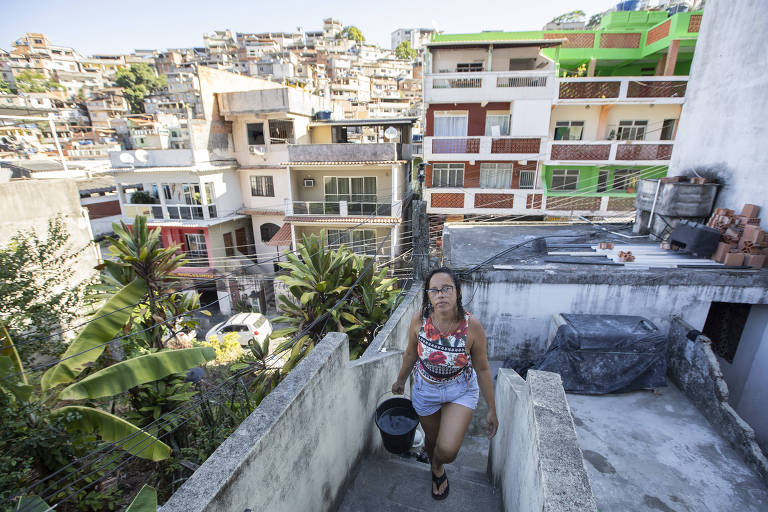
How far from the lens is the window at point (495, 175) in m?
18.0

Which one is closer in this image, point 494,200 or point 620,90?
point 620,90

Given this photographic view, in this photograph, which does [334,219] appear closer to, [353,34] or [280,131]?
[280,131]

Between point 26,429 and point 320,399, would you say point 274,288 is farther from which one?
point 320,399

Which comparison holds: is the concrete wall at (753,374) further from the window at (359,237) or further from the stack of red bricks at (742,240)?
the window at (359,237)

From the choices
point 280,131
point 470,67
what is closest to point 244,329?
point 280,131

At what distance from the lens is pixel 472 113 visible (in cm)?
1742

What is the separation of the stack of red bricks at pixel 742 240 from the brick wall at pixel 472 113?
1126 cm

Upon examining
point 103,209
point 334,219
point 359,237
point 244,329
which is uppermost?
point 334,219

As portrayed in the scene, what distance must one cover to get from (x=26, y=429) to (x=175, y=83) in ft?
259

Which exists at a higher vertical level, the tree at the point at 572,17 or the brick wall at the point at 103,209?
the tree at the point at 572,17

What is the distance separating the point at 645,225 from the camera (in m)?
10.4

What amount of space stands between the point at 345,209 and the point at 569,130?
482 inches

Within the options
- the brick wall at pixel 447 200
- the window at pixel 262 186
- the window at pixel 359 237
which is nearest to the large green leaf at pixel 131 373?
the window at pixel 359 237

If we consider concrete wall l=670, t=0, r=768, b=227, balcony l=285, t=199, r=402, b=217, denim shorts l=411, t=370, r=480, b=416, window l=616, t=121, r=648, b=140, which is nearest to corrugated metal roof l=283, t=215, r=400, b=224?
balcony l=285, t=199, r=402, b=217
